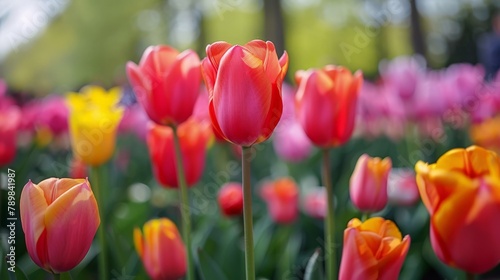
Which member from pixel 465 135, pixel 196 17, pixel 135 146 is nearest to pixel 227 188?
pixel 465 135

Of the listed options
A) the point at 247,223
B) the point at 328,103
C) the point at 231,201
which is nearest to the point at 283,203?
the point at 231,201

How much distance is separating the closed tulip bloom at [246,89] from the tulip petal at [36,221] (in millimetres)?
263

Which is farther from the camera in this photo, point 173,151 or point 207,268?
point 173,151

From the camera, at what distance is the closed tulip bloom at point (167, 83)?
1057 millimetres

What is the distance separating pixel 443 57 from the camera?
56.4 ft

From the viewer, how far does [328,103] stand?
3.60 ft

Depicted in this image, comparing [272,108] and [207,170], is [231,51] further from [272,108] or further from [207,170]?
[207,170]

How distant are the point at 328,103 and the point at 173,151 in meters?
0.36

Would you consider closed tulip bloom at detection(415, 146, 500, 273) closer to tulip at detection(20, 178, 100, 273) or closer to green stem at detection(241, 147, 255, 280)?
green stem at detection(241, 147, 255, 280)

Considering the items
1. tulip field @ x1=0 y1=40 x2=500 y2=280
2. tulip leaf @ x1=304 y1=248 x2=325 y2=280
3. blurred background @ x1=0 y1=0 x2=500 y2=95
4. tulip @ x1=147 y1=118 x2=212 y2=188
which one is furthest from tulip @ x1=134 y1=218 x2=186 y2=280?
blurred background @ x1=0 y1=0 x2=500 y2=95

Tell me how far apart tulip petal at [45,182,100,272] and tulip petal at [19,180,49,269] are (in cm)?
1

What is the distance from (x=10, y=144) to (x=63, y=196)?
41.0 inches

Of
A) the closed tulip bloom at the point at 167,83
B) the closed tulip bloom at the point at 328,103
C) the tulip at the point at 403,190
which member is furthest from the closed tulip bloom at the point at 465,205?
the tulip at the point at 403,190

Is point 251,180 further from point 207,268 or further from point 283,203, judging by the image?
point 207,268
